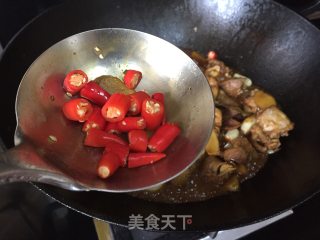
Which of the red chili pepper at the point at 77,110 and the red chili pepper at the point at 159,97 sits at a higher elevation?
the red chili pepper at the point at 159,97

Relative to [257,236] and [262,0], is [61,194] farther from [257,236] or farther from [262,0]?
[262,0]

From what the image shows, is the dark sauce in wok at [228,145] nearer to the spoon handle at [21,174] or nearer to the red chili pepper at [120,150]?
the red chili pepper at [120,150]

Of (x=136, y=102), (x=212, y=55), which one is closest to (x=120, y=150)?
(x=136, y=102)

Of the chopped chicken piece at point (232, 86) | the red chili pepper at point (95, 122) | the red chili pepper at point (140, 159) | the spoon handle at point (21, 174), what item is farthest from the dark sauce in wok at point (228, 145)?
the spoon handle at point (21, 174)

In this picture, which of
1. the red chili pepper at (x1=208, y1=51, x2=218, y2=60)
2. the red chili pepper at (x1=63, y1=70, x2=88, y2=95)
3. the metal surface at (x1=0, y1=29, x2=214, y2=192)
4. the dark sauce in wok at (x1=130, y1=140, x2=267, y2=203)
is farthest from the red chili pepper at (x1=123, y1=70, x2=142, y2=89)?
the red chili pepper at (x1=208, y1=51, x2=218, y2=60)

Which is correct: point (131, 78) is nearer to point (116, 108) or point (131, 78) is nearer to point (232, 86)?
point (116, 108)
